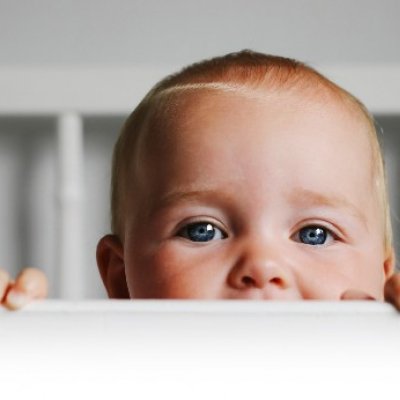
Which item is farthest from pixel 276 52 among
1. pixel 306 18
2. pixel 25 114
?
pixel 25 114

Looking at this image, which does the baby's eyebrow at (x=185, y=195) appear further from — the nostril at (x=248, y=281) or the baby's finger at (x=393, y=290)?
the baby's finger at (x=393, y=290)

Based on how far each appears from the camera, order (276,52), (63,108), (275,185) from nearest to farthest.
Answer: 1. (275,185)
2. (63,108)
3. (276,52)

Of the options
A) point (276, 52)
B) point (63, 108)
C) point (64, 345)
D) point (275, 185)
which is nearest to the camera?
point (64, 345)

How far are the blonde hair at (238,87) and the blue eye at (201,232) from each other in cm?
12

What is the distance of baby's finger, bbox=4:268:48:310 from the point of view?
1.44 feet

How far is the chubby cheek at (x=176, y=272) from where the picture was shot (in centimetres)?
72

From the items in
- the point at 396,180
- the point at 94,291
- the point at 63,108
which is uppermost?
the point at 63,108

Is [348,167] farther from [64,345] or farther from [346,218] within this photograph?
[64,345]

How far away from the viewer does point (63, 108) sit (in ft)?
3.89

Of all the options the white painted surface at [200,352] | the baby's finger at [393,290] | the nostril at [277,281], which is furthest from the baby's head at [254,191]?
the white painted surface at [200,352]

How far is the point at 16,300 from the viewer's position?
1.46 ft

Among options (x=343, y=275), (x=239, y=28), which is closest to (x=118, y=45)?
(x=239, y=28)

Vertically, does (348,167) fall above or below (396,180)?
above

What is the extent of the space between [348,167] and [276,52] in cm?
56
